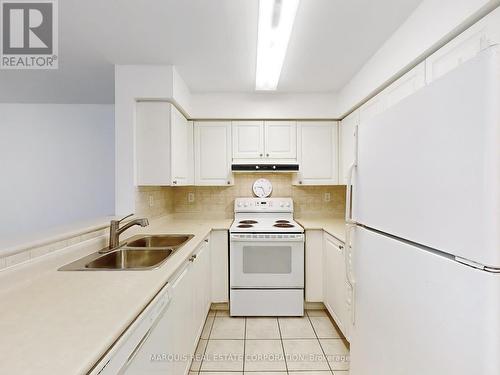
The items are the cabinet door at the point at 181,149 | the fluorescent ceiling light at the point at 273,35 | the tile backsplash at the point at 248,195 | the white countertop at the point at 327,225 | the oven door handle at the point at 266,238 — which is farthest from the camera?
the tile backsplash at the point at 248,195

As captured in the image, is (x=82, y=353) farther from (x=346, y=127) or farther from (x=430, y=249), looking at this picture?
(x=346, y=127)

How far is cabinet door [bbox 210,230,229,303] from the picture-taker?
2736 millimetres

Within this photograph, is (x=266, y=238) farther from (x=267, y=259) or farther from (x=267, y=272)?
(x=267, y=272)

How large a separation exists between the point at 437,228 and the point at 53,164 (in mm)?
4260

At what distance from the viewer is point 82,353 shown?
0.70 m

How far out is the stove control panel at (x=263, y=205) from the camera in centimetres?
334

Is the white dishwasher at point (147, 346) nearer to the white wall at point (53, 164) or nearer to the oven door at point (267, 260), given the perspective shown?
the oven door at point (267, 260)

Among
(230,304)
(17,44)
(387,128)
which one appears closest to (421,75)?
(387,128)

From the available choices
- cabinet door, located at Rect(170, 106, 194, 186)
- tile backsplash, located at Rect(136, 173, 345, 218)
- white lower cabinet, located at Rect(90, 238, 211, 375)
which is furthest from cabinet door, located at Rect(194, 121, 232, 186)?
white lower cabinet, located at Rect(90, 238, 211, 375)

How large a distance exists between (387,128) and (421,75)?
2.40ft

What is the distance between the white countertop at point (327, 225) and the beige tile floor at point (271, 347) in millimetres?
894

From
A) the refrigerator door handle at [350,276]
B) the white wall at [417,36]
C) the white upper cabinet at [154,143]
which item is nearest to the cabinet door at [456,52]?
the white wall at [417,36]

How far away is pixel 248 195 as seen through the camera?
345 centimetres

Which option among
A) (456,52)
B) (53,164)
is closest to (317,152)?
(456,52)
